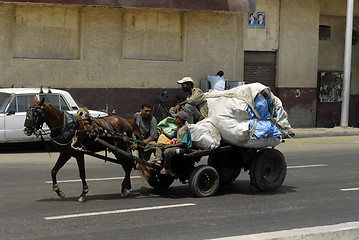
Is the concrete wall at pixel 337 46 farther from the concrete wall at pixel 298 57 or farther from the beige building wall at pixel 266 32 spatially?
the beige building wall at pixel 266 32

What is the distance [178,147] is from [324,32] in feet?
58.3

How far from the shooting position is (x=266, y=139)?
1089cm

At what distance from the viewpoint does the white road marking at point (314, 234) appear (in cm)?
746

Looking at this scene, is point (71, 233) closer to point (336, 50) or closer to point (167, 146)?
point (167, 146)

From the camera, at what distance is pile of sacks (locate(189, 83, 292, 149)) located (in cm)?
1070

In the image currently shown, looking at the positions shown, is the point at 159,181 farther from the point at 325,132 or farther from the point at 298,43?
the point at 298,43

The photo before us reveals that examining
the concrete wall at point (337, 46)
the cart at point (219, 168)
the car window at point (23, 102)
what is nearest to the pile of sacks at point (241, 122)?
the cart at point (219, 168)

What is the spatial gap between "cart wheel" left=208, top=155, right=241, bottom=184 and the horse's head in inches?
127

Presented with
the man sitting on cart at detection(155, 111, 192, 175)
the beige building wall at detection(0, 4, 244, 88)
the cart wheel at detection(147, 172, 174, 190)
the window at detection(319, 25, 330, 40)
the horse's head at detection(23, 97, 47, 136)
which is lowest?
the cart wheel at detection(147, 172, 174, 190)

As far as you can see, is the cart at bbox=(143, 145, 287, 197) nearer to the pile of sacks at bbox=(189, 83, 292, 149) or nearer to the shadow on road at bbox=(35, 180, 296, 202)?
the shadow on road at bbox=(35, 180, 296, 202)

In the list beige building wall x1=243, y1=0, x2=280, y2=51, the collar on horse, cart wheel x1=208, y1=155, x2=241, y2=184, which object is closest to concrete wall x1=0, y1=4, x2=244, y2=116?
beige building wall x1=243, y1=0, x2=280, y2=51

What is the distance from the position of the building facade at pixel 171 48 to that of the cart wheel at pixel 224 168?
33.5 feet

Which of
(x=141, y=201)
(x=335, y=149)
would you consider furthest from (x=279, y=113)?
(x=335, y=149)

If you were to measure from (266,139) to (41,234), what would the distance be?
4.39 metres
